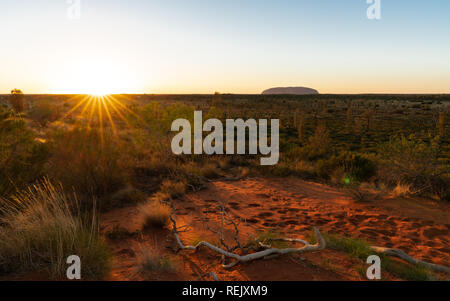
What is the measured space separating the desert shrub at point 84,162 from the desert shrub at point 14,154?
0.92 meters

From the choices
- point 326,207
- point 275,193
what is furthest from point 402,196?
point 275,193

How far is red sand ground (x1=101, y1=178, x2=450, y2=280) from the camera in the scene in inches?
143

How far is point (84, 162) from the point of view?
7176mm

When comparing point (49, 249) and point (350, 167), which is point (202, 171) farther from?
point (49, 249)

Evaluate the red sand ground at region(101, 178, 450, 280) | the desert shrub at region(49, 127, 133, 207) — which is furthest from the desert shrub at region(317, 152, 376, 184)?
the desert shrub at region(49, 127, 133, 207)

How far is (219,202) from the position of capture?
7414mm

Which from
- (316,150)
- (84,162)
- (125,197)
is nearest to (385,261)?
(125,197)

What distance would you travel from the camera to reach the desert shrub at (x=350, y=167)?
9.58m

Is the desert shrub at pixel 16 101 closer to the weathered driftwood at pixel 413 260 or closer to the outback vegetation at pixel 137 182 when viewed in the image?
the outback vegetation at pixel 137 182

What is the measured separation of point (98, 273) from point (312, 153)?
11.7 metres

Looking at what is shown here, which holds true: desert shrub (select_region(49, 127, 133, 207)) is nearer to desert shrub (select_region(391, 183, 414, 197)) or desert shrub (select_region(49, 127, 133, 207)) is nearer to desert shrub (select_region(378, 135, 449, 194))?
desert shrub (select_region(391, 183, 414, 197))

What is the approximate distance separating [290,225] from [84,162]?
5.47 m

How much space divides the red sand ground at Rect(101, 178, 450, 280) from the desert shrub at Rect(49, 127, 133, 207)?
3.74 ft
